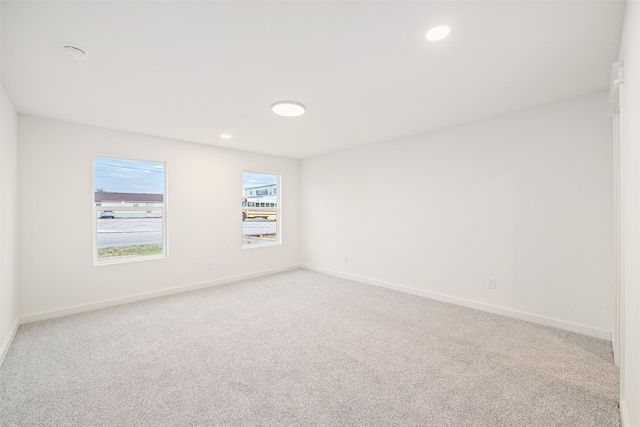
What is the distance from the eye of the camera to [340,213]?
5141mm

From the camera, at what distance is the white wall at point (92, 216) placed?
3193 mm

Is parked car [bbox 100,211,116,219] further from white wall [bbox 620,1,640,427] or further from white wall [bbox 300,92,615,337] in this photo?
white wall [bbox 620,1,640,427]

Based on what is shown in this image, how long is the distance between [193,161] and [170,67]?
2500mm

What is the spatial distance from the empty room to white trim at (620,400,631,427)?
0.8 inches

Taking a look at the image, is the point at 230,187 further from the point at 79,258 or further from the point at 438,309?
the point at 438,309

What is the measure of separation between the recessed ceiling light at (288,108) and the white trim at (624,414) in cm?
317

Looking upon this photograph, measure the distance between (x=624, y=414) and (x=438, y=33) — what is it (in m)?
2.45

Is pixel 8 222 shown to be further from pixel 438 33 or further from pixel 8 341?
pixel 438 33

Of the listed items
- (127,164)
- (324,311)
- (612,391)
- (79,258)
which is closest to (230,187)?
(127,164)

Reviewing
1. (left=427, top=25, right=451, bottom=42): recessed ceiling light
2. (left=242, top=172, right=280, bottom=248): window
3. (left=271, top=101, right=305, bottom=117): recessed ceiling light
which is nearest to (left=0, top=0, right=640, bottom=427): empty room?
(left=427, top=25, right=451, bottom=42): recessed ceiling light

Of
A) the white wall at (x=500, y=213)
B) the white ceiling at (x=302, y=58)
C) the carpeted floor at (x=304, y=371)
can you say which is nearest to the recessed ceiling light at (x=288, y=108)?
the white ceiling at (x=302, y=58)

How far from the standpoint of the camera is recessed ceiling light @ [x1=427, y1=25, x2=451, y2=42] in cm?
171

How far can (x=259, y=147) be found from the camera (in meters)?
4.80

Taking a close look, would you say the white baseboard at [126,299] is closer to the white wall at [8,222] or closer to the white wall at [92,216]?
the white wall at [92,216]
